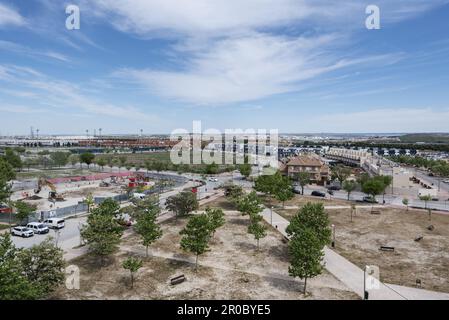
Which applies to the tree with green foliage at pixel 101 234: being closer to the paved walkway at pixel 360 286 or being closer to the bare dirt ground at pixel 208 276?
the bare dirt ground at pixel 208 276

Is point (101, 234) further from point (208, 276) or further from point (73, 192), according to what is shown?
point (73, 192)

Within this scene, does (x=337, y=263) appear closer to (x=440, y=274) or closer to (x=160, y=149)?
(x=440, y=274)

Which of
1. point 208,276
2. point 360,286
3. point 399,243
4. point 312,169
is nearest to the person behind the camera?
point 360,286

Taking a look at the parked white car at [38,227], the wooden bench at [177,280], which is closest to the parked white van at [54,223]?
the parked white car at [38,227]

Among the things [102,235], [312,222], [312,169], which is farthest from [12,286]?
[312,169]

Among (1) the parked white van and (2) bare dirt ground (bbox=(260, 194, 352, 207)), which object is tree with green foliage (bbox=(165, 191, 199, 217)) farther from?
(2) bare dirt ground (bbox=(260, 194, 352, 207))

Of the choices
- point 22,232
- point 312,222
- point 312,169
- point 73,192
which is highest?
point 312,169
